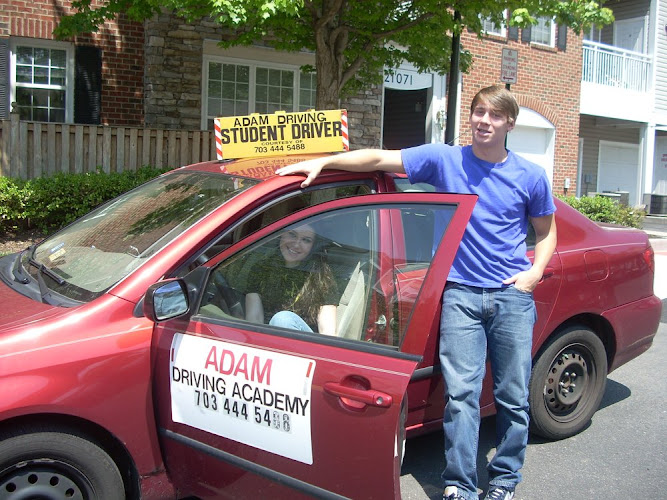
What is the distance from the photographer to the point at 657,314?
4367 mm

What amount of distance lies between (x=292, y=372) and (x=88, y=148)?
25.1 ft

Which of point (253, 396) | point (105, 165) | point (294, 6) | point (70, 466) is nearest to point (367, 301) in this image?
point (253, 396)

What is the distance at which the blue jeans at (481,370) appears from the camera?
2.92 m

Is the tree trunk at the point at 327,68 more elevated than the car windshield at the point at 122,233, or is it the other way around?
the tree trunk at the point at 327,68

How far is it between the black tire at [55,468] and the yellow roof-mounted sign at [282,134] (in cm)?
177

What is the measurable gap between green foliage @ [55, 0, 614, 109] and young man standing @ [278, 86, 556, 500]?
4.20 metres

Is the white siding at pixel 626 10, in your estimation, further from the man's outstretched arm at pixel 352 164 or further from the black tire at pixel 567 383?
the man's outstretched arm at pixel 352 164

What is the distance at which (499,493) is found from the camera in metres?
3.14

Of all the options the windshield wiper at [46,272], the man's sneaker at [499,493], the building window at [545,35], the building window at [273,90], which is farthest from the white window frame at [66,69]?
the building window at [545,35]

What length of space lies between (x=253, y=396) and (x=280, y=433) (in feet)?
0.55

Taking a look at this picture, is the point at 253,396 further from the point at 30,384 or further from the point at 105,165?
the point at 105,165

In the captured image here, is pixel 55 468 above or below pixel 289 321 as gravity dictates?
below

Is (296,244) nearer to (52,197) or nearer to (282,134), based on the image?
(282,134)

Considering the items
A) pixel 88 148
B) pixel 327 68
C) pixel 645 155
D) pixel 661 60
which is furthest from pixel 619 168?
pixel 88 148
